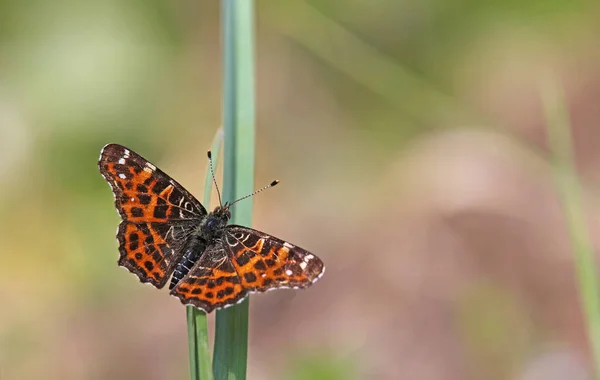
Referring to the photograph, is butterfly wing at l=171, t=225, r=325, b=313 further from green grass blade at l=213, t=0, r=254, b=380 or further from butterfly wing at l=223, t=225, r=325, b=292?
green grass blade at l=213, t=0, r=254, b=380

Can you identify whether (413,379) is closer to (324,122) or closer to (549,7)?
(324,122)

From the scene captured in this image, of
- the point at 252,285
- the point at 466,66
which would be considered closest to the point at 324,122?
the point at 466,66

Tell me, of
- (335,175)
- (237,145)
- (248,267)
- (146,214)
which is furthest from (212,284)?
(335,175)

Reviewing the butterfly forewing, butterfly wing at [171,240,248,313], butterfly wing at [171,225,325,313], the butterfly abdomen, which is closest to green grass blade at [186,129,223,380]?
butterfly wing at [171,240,248,313]

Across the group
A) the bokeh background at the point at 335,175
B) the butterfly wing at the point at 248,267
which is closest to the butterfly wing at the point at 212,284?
the butterfly wing at the point at 248,267

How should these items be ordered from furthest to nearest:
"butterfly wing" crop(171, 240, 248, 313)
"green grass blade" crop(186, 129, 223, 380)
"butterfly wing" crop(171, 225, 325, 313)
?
"butterfly wing" crop(171, 225, 325, 313) < "butterfly wing" crop(171, 240, 248, 313) < "green grass blade" crop(186, 129, 223, 380)

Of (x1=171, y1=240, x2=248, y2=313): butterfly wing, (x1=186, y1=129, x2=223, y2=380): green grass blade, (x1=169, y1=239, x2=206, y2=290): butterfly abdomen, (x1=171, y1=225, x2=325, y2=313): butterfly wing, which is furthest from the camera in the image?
(x1=169, y1=239, x2=206, y2=290): butterfly abdomen

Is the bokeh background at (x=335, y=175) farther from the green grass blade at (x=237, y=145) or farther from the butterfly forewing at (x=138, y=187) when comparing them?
the green grass blade at (x=237, y=145)
